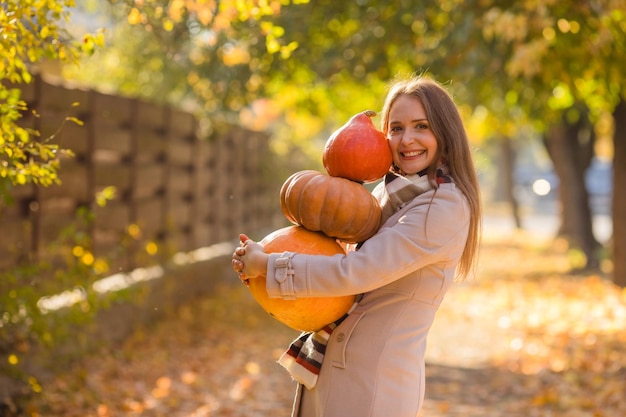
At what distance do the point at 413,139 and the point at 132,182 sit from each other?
641cm

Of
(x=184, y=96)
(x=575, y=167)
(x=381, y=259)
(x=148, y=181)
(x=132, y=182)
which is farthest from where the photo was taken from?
(x=575, y=167)

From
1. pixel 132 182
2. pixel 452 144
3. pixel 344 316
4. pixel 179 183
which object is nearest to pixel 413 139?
pixel 452 144

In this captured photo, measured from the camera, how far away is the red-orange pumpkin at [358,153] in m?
3.00

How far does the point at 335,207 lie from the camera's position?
9.60ft

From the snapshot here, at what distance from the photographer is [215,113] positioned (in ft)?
32.7

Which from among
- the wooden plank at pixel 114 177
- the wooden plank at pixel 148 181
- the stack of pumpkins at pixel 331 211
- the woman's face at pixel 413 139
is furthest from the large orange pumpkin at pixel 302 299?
the wooden plank at pixel 148 181

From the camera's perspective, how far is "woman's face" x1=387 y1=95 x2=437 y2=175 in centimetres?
301

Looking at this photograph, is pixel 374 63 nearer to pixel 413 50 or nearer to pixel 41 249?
pixel 413 50

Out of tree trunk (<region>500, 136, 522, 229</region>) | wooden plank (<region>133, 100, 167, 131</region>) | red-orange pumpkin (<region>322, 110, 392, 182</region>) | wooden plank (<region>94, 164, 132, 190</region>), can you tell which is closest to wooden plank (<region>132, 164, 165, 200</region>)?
wooden plank (<region>94, 164, 132, 190</region>)

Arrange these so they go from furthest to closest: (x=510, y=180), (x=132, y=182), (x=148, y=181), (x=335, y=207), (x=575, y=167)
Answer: (x=510, y=180)
(x=575, y=167)
(x=148, y=181)
(x=132, y=182)
(x=335, y=207)

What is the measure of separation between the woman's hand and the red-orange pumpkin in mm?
421

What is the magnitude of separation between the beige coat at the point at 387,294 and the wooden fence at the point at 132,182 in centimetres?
257

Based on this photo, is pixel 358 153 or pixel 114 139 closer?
pixel 358 153

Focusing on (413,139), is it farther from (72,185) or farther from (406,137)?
(72,185)
